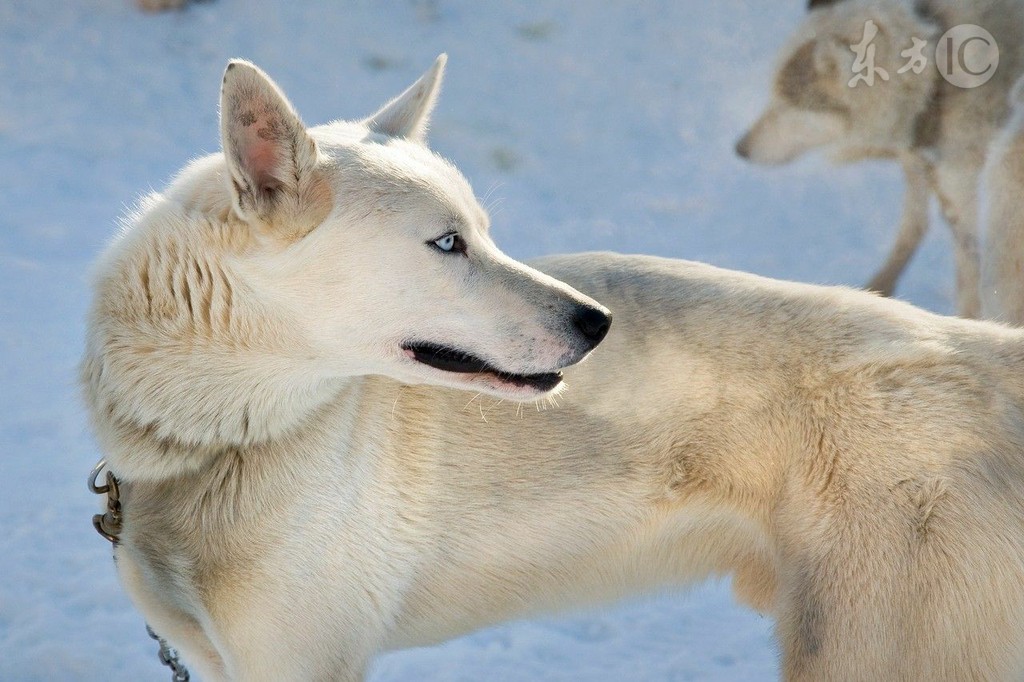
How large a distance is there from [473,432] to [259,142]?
928 mm

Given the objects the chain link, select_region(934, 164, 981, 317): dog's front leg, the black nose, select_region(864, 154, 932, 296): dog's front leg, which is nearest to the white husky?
the black nose

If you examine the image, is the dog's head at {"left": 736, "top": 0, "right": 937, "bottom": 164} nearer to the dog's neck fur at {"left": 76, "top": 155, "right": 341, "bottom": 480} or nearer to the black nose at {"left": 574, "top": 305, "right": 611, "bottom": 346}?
the black nose at {"left": 574, "top": 305, "right": 611, "bottom": 346}

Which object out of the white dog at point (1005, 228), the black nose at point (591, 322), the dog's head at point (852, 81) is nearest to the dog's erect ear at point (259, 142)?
the black nose at point (591, 322)

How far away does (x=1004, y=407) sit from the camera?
230cm

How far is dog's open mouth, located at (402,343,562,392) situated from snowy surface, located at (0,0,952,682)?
1.80 m

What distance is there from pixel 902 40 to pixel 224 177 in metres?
4.51

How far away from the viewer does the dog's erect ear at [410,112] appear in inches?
103

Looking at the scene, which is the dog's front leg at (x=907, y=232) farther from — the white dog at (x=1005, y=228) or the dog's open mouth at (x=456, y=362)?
the dog's open mouth at (x=456, y=362)

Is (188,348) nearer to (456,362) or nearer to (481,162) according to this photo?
(456,362)

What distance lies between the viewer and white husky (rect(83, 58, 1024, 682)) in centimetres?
218

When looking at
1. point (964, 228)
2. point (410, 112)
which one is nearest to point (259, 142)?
point (410, 112)

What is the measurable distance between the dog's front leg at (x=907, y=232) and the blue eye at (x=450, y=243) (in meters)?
4.19

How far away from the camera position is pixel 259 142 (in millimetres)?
2098

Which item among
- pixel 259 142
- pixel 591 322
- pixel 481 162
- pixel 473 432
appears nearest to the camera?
pixel 259 142
